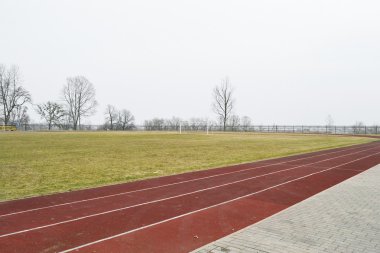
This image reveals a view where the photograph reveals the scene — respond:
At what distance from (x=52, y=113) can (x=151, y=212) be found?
267 feet

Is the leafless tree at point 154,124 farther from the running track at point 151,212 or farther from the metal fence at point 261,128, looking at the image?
the running track at point 151,212

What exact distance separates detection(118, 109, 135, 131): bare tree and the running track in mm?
82366

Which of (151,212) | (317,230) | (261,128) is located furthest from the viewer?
(261,128)

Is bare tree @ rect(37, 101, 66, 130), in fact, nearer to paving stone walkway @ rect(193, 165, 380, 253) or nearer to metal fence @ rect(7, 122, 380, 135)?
metal fence @ rect(7, 122, 380, 135)

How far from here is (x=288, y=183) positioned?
11.6 metres

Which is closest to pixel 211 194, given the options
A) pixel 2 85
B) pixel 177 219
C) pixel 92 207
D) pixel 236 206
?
pixel 236 206

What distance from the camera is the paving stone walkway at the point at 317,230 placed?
531 cm

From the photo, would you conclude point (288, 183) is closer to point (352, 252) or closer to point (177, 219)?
point (177, 219)

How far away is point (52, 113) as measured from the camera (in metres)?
81.9

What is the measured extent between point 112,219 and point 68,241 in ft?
4.81

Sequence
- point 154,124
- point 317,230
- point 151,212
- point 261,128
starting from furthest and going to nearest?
1. point 154,124
2. point 261,128
3. point 151,212
4. point 317,230

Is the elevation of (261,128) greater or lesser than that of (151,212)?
greater

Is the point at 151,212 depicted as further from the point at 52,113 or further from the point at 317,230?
the point at 52,113

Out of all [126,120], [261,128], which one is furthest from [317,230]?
[126,120]
